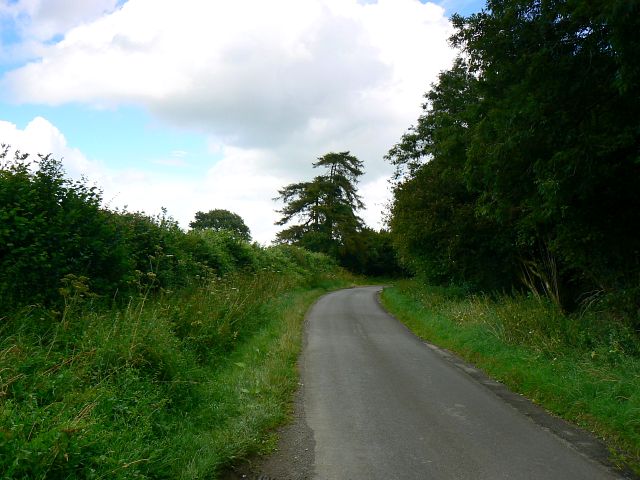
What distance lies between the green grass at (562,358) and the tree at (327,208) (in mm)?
40072

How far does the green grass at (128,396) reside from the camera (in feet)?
12.6

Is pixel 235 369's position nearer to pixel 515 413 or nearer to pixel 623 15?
pixel 515 413

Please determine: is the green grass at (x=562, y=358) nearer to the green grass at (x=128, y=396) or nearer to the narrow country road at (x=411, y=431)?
the narrow country road at (x=411, y=431)

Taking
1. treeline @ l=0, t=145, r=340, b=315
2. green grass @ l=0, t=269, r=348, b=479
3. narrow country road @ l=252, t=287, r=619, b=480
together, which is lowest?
narrow country road @ l=252, t=287, r=619, b=480

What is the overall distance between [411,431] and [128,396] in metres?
3.45

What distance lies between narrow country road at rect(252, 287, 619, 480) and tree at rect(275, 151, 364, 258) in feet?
146

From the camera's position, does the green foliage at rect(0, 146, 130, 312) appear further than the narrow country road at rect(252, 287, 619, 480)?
Yes

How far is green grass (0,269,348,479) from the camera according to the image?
384 centimetres

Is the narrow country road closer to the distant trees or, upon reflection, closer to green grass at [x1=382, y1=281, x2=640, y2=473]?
green grass at [x1=382, y1=281, x2=640, y2=473]

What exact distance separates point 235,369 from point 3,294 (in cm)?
401

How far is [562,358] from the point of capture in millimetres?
8711

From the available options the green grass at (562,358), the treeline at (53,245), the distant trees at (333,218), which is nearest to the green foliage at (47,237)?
the treeline at (53,245)

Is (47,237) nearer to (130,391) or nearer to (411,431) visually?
(130,391)

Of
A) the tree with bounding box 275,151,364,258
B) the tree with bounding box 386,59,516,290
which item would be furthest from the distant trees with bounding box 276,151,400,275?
the tree with bounding box 386,59,516,290
